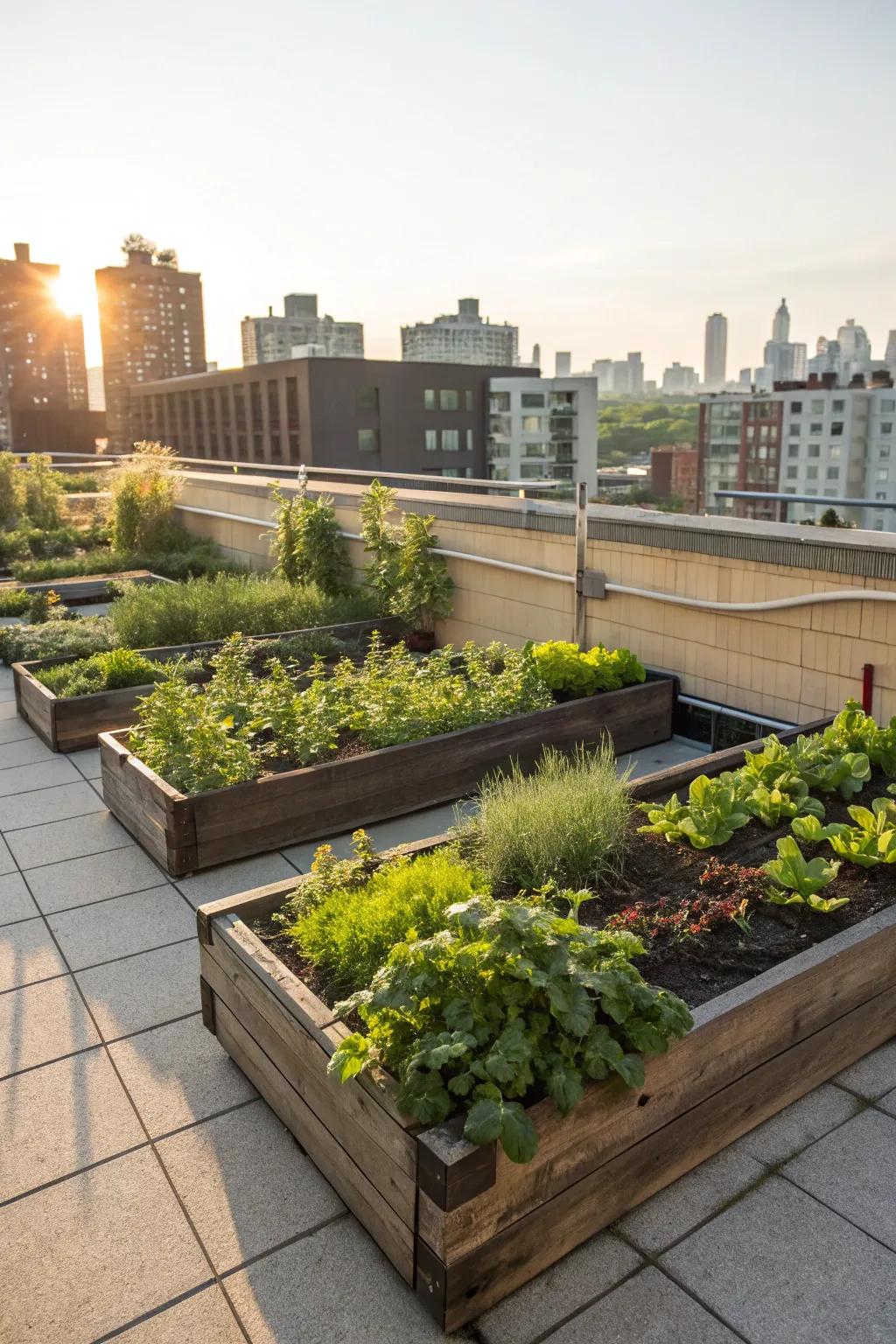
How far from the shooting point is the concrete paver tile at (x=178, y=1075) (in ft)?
8.46

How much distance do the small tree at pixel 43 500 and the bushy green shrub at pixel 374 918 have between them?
11.7m

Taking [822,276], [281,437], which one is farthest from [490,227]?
[822,276]

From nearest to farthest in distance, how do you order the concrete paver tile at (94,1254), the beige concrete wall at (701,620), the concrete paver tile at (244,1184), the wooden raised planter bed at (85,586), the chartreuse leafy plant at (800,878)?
the concrete paver tile at (94,1254), the concrete paver tile at (244,1184), the chartreuse leafy plant at (800,878), the beige concrete wall at (701,620), the wooden raised planter bed at (85,586)

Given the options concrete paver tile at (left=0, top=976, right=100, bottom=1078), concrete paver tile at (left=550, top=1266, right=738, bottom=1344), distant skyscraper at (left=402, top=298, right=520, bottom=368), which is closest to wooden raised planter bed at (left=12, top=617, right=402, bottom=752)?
concrete paver tile at (left=0, top=976, right=100, bottom=1078)

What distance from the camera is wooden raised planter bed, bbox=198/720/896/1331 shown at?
1.87m

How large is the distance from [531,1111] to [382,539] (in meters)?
5.86

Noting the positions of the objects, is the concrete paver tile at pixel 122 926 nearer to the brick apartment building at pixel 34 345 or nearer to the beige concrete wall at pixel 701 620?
the beige concrete wall at pixel 701 620

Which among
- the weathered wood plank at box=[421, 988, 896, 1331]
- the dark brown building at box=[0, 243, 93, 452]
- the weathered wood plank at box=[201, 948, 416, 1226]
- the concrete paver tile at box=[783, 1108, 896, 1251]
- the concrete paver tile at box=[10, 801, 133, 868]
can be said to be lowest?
the concrete paver tile at box=[783, 1108, 896, 1251]

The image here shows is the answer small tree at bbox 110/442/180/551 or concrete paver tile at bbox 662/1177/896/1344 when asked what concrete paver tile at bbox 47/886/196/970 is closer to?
concrete paver tile at bbox 662/1177/896/1344

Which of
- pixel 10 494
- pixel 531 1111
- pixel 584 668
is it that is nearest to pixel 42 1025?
pixel 531 1111

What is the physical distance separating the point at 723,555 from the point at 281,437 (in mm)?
48170

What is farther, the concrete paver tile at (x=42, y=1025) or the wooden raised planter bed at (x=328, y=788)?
the wooden raised planter bed at (x=328, y=788)

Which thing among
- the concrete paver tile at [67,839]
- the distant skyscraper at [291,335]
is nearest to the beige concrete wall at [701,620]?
the concrete paver tile at [67,839]

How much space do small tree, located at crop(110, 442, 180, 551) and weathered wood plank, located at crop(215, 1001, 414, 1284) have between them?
922 cm
